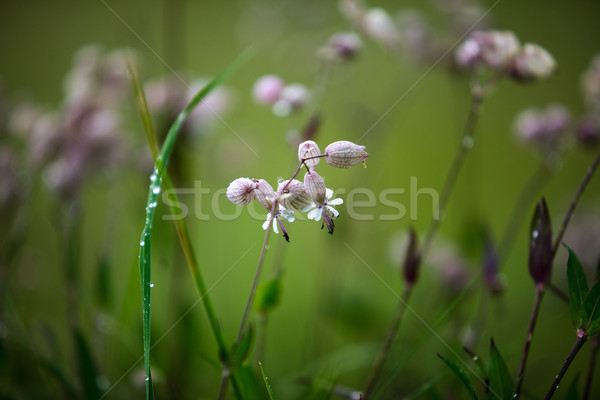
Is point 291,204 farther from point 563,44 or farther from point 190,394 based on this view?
point 563,44

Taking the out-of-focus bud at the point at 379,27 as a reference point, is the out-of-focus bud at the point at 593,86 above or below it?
below

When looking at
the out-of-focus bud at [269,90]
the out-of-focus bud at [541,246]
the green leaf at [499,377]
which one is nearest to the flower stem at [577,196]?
the out-of-focus bud at [541,246]

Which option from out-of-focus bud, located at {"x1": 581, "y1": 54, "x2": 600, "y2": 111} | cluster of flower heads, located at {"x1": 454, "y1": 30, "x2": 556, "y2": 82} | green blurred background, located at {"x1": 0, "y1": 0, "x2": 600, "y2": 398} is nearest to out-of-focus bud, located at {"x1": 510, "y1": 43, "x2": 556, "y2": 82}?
cluster of flower heads, located at {"x1": 454, "y1": 30, "x2": 556, "y2": 82}

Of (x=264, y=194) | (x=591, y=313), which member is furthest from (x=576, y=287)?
(x=264, y=194)

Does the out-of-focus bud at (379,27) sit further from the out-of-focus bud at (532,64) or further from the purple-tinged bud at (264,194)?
the purple-tinged bud at (264,194)

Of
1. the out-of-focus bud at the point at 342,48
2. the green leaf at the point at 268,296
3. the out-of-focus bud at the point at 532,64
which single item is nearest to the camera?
the green leaf at the point at 268,296

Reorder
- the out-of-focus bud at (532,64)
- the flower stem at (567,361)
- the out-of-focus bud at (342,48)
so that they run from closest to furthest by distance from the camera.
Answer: the flower stem at (567,361) → the out-of-focus bud at (532,64) → the out-of-focus bud at (342,48)
